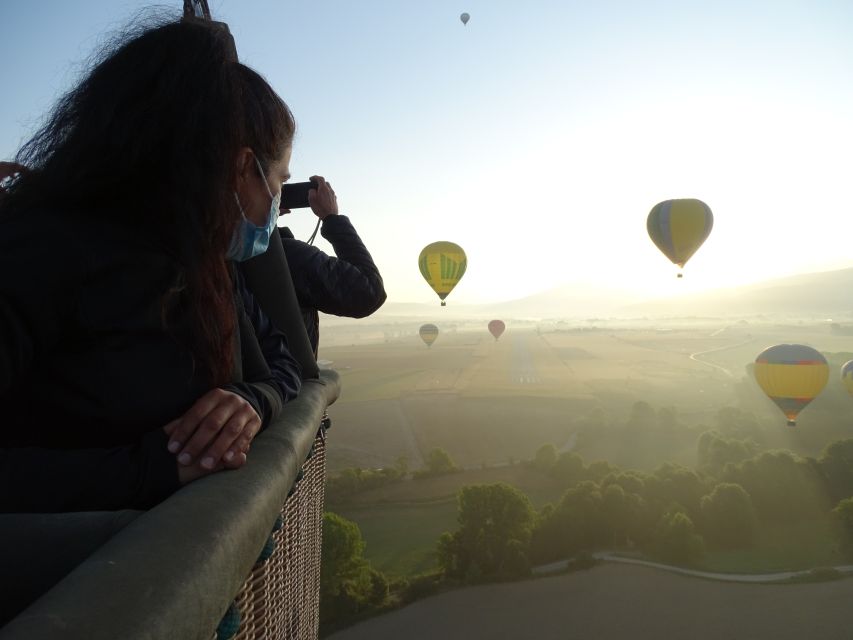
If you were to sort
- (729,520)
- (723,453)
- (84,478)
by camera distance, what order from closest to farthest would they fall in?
1. (84,478)
2. (729,520)
3. (723,453)

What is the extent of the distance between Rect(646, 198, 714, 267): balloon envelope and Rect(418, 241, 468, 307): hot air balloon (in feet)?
24.9

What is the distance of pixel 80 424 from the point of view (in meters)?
0.94

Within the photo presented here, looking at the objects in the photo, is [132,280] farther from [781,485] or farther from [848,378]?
[848,378]

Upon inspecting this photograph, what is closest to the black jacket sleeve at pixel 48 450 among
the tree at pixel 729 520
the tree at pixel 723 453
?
the tree at pixel 729 520

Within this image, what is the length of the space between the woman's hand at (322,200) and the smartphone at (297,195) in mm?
18

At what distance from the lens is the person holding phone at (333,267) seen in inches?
88.7

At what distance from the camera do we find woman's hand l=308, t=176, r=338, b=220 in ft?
7.59

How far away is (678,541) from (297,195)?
18351 mm

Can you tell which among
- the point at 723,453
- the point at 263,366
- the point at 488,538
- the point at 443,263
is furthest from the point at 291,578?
the point at 723,453

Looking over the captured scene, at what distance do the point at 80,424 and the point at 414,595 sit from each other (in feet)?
52.8

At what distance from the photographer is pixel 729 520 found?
18.1m

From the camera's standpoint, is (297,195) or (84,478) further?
(297,195)

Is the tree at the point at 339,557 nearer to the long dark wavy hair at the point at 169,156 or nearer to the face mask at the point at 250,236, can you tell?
the face mask at the point at 250,236

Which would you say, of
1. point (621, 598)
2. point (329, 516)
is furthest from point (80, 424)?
point (621, 598)
